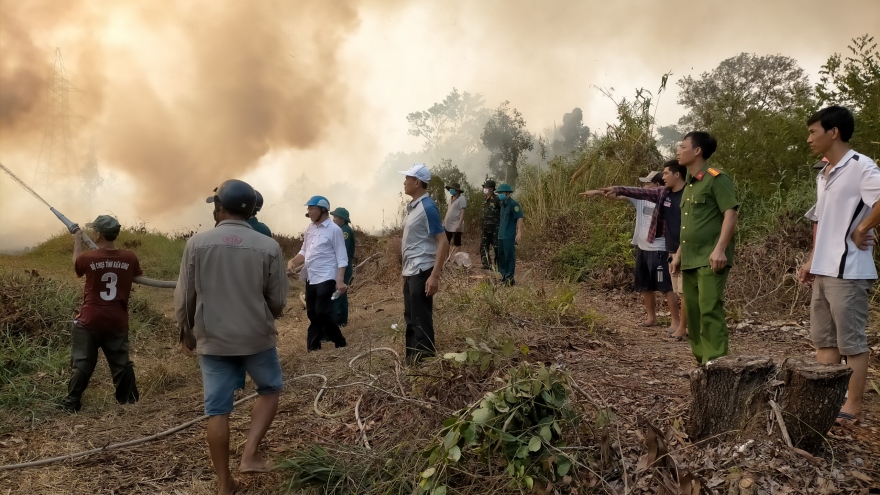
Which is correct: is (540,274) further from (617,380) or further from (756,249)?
(617,380)

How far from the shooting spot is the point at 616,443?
3141 mm

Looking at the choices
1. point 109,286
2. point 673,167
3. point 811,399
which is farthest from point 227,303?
point 673,167

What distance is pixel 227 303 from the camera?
3.33m

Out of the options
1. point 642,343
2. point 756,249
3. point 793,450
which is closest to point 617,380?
point 793,450

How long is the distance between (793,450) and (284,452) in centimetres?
265

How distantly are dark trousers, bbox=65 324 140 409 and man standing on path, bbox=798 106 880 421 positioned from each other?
4971mm

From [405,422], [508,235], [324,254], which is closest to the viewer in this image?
[405,422]

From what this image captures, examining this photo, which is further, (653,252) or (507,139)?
(507,139)

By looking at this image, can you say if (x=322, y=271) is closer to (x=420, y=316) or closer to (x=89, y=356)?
(x=420, y=316)

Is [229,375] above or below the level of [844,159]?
below

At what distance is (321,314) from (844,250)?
15.6ft

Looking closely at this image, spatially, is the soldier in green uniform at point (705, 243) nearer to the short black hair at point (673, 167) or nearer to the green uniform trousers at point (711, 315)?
the green uniform trousers at point (711, 315)

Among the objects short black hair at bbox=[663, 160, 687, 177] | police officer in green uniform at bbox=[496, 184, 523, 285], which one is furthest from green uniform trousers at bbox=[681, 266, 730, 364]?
police officer in green uniform at bbox=[496, 184, 523, 285]

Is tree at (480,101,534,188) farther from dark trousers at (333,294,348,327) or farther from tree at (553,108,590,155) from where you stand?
dark trousers at (333,294,348,327)
